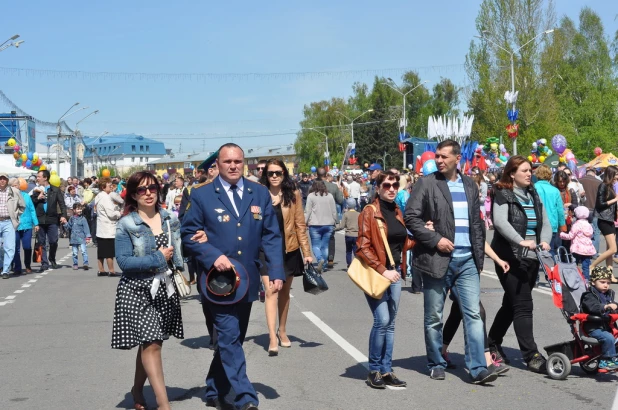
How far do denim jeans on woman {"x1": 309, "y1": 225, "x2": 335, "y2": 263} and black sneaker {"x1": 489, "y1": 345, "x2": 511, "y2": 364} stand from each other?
316 inches

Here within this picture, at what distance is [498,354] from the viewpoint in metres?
7.96

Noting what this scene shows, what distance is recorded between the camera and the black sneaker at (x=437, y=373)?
293 inches

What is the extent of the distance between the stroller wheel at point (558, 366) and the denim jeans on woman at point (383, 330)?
1375 millimetres

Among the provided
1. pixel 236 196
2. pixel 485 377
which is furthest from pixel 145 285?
pixel 485 377

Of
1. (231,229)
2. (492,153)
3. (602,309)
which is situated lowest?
(602,309)

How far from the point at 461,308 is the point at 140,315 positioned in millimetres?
2673

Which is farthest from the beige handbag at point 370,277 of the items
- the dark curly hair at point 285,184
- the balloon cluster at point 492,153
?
the balloon cluster at point 492,153

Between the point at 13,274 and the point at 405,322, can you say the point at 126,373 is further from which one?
the point at 13,274

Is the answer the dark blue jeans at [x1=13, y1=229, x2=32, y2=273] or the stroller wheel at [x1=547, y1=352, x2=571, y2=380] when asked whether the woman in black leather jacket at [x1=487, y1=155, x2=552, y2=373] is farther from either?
the dark blue jeans at [x1=13, y1=229, x2=32, y2=273]

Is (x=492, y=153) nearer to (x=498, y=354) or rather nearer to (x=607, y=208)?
(x=607, y=208)

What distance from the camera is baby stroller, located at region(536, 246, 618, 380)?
740 centimetres

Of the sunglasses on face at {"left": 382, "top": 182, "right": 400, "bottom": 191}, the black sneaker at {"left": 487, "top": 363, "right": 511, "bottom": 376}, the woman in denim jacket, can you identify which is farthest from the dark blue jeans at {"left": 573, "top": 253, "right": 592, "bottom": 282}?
the woman in denim jacket

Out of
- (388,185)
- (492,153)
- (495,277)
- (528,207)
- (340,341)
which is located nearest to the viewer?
(388,185)

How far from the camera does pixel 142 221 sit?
639cm
